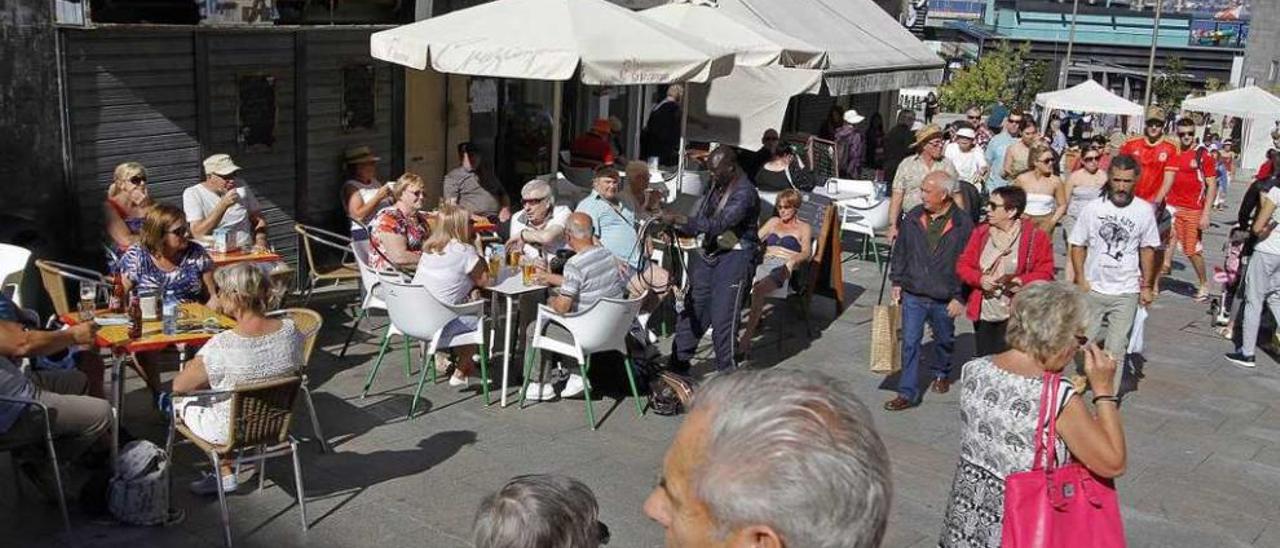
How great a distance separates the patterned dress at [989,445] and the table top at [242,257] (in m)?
5.34

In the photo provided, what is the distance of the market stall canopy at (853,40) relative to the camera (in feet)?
48.6

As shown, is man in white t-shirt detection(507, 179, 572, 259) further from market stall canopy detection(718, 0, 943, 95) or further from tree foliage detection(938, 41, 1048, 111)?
tree foliage detection(938, 41, 1048, 111)

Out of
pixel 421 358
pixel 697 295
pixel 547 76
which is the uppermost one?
pixel 547 76

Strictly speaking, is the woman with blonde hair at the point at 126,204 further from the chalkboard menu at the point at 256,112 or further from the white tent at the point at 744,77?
the white tent at the point at 744,77

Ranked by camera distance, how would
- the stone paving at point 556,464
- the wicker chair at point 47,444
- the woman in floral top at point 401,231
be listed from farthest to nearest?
the woman in floral top at point 401,231 < the stone paving at point 556,464 < the wicker chair at point 47,444

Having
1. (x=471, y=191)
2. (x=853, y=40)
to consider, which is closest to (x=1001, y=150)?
(x=853, y=40)

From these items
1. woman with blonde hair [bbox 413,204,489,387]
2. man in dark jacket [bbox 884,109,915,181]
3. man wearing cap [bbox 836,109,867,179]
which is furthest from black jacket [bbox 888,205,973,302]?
man wearing cap [bbox 836,109,867,179]

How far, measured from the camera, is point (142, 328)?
652cm

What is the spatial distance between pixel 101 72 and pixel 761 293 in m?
4.88

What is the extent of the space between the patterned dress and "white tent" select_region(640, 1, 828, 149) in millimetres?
6914

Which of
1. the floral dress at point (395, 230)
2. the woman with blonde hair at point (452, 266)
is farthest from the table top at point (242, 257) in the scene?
the woman with blonde hair at point (452, 266)

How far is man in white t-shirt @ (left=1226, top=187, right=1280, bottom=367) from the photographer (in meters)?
10.1

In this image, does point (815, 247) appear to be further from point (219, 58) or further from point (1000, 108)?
point (1000, 108)

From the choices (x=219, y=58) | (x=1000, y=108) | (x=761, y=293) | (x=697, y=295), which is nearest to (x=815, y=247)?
(x=761, y=293)
